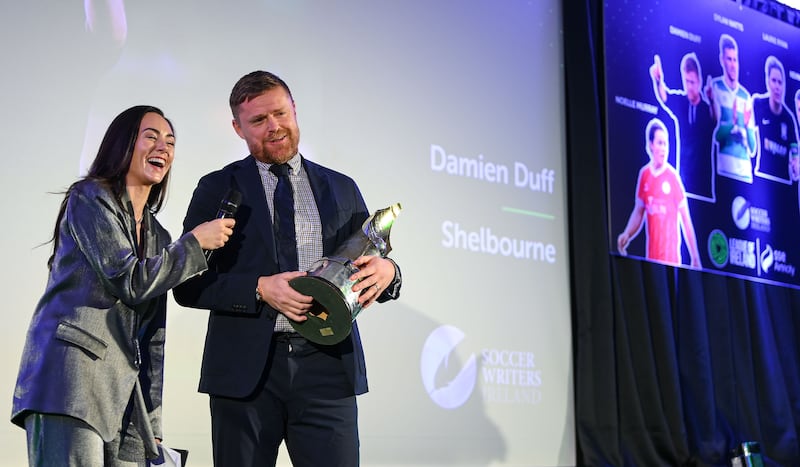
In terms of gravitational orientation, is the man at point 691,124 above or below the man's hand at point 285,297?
above

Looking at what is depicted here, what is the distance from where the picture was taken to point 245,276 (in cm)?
203

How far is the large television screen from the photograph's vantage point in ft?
15.4

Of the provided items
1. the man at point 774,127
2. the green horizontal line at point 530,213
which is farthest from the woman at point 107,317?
the man at point 774,127

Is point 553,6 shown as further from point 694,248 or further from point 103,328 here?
point 103,328

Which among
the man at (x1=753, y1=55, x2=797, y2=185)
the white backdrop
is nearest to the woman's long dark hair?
the white backdrop

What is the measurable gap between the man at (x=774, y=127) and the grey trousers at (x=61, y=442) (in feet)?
14.5

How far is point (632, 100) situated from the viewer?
189 inches

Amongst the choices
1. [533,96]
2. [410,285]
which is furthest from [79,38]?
[533,96]

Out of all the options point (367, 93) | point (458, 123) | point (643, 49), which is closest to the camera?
point (367, 93)

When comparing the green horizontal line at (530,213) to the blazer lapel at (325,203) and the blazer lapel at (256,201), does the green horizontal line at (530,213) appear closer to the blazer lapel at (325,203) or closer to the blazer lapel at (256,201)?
the blazer lapel at (325,203)

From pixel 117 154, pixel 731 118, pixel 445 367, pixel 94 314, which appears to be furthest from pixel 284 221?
pixel 731 118

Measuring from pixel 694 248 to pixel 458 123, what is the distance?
5.03 feet

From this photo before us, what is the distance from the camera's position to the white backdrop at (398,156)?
3055 mm
